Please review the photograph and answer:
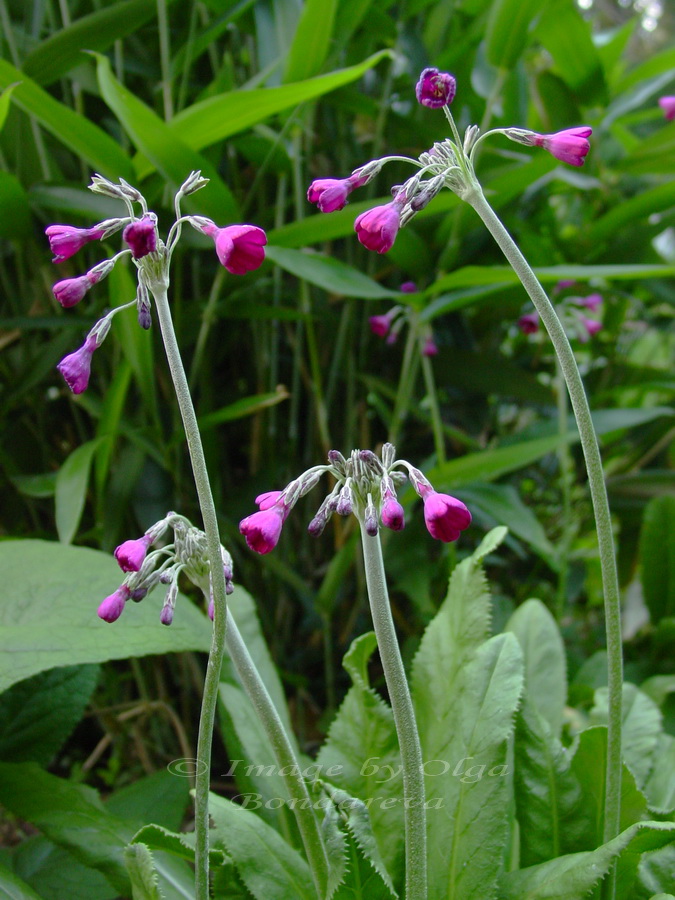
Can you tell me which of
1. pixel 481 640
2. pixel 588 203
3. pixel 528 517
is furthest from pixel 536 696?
pixel 588 203

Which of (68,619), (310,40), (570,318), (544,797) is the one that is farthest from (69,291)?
(570,318)

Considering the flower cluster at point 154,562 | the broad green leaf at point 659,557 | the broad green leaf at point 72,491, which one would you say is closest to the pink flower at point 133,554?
the flower cluster at point 154,562

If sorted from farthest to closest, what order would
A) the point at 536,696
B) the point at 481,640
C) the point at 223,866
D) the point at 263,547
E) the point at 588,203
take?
1. the point at 588,203
2. the point at 536,696
3. the point at 481,640
4. the point at 223,866
5. the point at 263,547

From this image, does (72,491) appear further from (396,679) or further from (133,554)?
(396,679)

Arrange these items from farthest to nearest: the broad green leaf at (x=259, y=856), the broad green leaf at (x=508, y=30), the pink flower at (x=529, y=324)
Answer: the pink flower at (x=529, y=324)
the broad green leaf at (x=508, y=30)
the broad green leaf at (x=259, y=856)

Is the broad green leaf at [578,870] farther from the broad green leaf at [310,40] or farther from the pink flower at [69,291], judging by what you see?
the broad green leaf at [310,40]

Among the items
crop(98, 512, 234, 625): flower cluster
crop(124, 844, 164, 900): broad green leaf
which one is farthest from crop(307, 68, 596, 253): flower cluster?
crop(124, 844, 164, 900): broad green leaf

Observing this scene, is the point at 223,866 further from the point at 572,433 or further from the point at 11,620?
the point at 572,433
